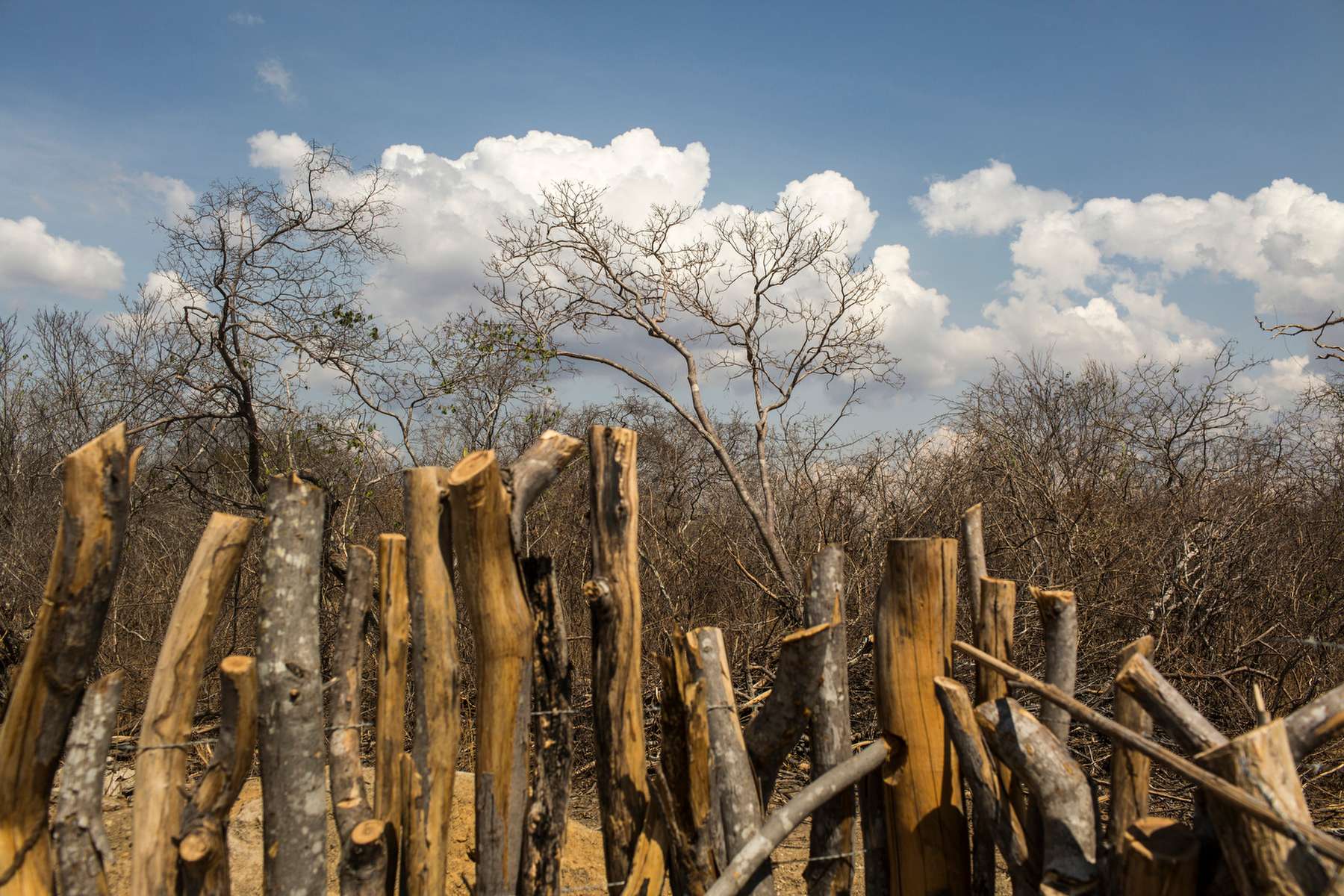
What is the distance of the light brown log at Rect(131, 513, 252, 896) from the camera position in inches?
89.0

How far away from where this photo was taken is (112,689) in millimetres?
2338

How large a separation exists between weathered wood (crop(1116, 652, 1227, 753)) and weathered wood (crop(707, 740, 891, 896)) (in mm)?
717

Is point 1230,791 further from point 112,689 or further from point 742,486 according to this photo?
point 742,486

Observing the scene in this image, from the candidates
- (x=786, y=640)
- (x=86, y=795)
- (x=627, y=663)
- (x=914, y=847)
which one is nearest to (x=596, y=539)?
(x=627, y=663)

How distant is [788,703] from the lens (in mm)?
2512

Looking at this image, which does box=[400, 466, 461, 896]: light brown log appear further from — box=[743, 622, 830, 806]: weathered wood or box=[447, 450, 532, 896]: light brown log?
box=[743, 622, 830, 806]: weathered wood

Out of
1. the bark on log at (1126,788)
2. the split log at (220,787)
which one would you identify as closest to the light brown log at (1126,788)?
the bark on log at (1126,788)

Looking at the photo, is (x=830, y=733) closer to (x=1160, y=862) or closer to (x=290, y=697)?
(x=1160, y=862)

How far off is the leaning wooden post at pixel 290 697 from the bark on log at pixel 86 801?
407 mm

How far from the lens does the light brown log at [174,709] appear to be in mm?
2260

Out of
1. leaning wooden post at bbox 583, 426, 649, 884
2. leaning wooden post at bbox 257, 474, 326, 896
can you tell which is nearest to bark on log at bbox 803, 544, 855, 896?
leaning wooden post at bbox 583, 426, 649, 884

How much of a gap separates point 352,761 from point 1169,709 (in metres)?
2.18

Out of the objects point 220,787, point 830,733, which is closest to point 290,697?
point 220,787

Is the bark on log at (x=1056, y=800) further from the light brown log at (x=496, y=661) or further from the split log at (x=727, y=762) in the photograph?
the light brown log at (x=496, y=661)
